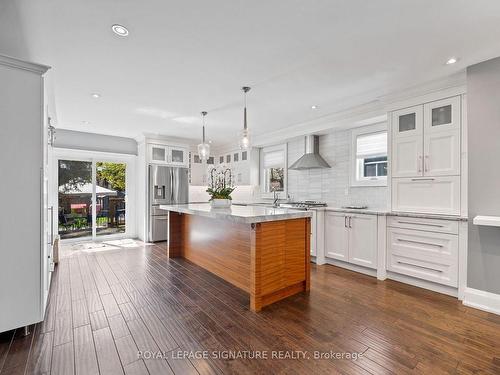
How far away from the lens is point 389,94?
3.41 metres

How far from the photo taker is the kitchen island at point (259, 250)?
250 cm

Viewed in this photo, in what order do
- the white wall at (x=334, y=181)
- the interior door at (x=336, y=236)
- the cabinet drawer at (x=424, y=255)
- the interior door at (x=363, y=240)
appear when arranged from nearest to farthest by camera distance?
the cabinet drawer at (x=424, y=255) < the interior door at (x=363, y=240) < the interior door at (x=336, y=236) < the white wall at (x=334, y=181)

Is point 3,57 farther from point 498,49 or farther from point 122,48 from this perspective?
point 498,49

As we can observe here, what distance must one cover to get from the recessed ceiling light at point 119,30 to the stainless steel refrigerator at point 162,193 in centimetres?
392

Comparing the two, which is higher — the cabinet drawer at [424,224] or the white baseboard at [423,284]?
the cabinet drawer at [424,224]

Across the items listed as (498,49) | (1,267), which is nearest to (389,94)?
(498,49)

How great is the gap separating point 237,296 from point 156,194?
3.84m

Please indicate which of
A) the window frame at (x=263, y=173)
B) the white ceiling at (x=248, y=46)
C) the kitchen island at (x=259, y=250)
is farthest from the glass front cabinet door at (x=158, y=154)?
the kitchen island at (x=259, y=250)

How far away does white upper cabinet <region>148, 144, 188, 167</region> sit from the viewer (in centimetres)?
589

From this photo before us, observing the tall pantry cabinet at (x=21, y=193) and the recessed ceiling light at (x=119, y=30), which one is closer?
the tall pantry cabinet at (x=21, y=193)

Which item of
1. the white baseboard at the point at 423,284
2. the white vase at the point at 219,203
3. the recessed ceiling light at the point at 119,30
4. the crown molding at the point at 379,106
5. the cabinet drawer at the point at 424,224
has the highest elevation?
the recessed ceiling light at the point at 119,30

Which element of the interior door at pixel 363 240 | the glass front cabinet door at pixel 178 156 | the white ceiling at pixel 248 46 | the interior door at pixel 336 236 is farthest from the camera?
the glass front cabinet door at pixel 178 156

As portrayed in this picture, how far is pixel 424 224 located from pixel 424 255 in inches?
15.1

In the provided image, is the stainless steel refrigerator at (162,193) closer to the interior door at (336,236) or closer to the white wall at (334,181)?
the white wall at (334,181)
